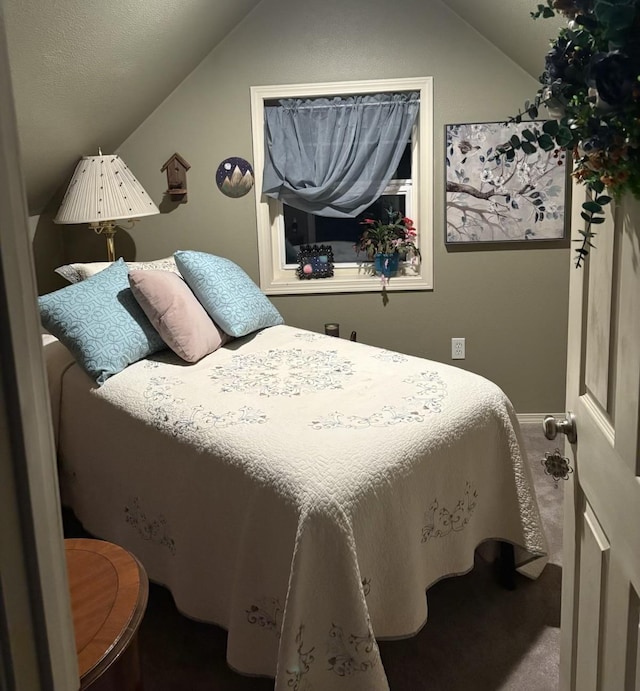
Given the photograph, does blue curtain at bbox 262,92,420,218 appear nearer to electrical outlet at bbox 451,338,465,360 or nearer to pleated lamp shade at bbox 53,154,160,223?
pleated lamp shade at bbox 53,154,160,223

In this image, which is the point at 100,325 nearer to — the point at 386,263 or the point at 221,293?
the point at 221,293

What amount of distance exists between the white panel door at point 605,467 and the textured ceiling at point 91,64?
69.1 inches

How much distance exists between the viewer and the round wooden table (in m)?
1.17

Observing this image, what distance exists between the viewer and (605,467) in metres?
1.29

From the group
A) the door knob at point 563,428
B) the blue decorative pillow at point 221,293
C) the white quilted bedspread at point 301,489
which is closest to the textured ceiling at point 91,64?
the blue decorative pillow at point 221,293

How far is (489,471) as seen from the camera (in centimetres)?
238

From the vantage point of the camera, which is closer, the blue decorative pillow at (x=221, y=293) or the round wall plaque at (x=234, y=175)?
the blue decorative pillow at (x=221, y=293)

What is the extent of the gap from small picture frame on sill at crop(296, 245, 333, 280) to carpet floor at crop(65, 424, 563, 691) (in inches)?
75.5

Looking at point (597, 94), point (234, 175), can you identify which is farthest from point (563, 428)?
point (234, 175)

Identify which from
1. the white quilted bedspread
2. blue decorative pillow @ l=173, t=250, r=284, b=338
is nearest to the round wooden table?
the white quilted bedspread

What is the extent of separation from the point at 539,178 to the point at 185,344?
6.77 feet

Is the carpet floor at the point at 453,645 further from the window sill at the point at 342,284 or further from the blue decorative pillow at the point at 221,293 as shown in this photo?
the window sill at the point at 342,284

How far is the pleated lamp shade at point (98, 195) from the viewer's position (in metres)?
3.32

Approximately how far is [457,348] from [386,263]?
24.0 inches
